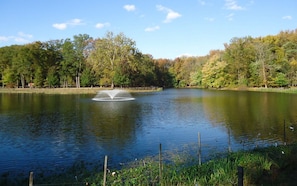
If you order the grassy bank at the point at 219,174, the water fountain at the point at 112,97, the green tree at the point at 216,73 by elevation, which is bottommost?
the grassy bank at the point at 219,174

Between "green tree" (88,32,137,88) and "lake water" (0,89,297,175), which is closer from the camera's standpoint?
"lake water" (0,89,297,175)

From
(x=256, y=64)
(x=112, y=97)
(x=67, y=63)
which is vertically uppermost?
(x=67, y=63)

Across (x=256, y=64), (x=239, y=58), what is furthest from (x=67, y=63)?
(x=256, y=64)

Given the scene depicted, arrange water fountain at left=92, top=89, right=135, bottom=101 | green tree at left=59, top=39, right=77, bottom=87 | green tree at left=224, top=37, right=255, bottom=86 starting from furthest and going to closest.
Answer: green tree at left=224, top=37, right=255, bottom=86 → green tree at left=59, top=39, right=77, bottom=87 → water fountain at left=92, top=89, right=135, bottom=101

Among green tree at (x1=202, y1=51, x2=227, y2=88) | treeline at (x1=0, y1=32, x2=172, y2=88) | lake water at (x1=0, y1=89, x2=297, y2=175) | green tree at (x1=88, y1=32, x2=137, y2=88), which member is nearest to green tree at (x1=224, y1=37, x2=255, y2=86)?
green tree at (x1=202, y1=51, x2=227, y2=88)

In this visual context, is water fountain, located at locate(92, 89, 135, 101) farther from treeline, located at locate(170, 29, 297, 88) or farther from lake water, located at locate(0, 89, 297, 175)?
treeline, located at locate(170, 29, 297, 88)

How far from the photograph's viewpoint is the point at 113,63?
73.1 m

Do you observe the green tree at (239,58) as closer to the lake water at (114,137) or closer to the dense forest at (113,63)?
the dense forest at (113,63)

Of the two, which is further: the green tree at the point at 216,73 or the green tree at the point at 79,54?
the green tree at the point at 216,73

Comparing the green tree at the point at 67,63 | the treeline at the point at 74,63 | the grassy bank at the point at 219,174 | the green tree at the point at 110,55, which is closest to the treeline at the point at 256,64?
the treeline at the point at 74,63

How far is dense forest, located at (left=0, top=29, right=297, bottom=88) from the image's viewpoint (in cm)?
7219

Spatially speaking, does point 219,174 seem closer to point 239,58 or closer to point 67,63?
point 67,63

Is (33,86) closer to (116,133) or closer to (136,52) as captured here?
(136,52)

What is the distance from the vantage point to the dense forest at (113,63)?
7219 centimetres
